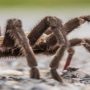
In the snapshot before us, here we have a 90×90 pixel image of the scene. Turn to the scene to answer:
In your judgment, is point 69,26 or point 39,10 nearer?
point 69,26

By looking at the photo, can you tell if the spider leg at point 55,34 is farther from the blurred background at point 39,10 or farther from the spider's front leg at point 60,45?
the blurred background at point 39,10

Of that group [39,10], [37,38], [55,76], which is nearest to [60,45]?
[55,76]

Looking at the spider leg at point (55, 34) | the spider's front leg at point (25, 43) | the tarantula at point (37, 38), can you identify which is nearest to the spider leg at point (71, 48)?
the tarantula at point (37, 38)

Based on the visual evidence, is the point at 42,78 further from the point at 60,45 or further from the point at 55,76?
the point at 60,45

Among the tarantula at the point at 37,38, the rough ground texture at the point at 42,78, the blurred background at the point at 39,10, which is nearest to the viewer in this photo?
the rough ground texture at the point at 42,78

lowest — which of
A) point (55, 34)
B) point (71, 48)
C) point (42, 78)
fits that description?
point (42, 78)

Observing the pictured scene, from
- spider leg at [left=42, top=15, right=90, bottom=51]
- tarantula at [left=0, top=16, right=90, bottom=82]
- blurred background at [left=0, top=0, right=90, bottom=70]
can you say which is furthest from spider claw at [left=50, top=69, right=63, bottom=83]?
blurred background at [left=0, top=0, right=90, bottom=70]

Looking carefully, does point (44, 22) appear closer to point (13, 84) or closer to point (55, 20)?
point (55, 20)
